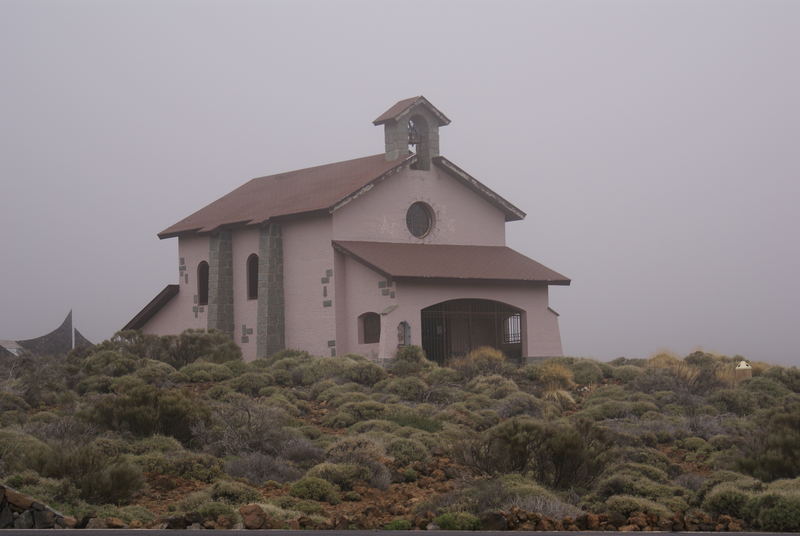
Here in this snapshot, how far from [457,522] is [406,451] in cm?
654

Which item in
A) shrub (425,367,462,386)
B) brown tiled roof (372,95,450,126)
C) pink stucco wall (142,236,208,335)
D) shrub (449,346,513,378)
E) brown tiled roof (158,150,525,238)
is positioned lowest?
shrub (425,367,462,386)

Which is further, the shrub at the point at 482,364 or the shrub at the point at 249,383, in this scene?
the shrub at the point at 482,364

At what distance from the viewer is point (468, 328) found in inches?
1517

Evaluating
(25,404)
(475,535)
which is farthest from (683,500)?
(25,404)

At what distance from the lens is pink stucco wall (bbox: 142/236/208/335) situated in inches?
1666

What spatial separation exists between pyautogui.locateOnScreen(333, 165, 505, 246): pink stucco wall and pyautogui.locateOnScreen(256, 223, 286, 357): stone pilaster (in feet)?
8.92

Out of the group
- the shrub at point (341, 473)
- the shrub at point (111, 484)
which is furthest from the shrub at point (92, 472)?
the shrub at point (341, 473)

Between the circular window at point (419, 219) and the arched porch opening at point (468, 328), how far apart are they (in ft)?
9.37

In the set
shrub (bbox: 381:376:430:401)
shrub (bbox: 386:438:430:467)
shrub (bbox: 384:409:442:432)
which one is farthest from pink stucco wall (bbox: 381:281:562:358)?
shrub (bbox: 386:438:430:467)

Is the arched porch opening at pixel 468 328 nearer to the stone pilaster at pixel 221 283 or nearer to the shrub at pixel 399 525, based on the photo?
the stone pilaster at pixel 221 283

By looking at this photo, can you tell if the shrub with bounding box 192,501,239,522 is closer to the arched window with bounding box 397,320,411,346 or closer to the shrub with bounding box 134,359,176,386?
the shrub with bounding box 134,359,176,386

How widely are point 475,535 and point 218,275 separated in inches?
1105

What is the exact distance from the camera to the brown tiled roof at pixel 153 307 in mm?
43812

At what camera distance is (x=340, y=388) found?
29.4 meters
